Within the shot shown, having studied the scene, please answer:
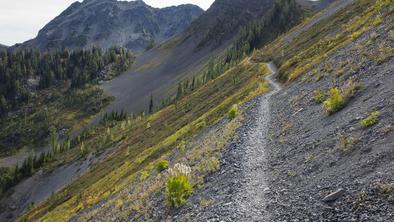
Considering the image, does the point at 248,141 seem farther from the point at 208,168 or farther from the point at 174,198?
the point at 174,198

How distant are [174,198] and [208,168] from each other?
17.4 feet

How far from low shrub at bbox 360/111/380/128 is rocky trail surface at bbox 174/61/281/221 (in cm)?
678

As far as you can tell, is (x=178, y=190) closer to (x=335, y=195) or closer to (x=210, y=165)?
(x=210, y=165)

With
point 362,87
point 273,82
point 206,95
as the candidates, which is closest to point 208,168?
point 362,87

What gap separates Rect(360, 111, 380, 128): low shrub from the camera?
22.7m

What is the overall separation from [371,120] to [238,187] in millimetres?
8981

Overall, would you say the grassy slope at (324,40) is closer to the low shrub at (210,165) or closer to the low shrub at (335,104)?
the low shrub at (335,104)

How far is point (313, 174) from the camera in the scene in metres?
20.7

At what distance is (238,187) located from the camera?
23172mm

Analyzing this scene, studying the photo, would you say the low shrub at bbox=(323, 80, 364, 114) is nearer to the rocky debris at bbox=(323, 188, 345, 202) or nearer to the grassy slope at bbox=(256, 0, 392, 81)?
the rocky debris at bbox=(323, 188, 345, 202)

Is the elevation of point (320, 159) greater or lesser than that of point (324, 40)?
greater

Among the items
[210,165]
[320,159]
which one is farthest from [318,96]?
[320,159]

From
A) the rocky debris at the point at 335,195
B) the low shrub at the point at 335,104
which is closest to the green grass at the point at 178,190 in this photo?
the rocky debris at the point at 335,195

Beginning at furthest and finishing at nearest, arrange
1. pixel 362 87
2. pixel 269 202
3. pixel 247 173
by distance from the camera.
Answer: pixel 362 87 → pixel 247 173 → pixel 269 202
